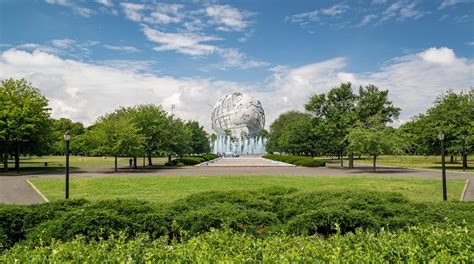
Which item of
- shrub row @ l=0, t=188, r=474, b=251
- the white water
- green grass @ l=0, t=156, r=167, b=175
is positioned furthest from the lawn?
the white water

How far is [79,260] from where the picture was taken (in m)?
4.94

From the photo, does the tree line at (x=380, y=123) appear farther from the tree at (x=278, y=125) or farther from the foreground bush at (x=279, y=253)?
the tree at (x=278, y=125)

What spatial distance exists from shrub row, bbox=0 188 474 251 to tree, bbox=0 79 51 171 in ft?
106

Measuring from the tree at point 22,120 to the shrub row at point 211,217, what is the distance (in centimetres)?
3222

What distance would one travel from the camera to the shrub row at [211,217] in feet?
24.9

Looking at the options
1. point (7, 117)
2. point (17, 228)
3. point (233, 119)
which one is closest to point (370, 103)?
point (7, 117)

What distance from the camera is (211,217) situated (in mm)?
8039

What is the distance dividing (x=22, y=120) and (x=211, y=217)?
122 ft

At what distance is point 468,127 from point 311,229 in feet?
137

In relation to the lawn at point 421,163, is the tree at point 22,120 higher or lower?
higher

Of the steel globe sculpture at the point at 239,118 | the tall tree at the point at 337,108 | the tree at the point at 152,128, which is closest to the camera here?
the tall tree at the point at 337,108

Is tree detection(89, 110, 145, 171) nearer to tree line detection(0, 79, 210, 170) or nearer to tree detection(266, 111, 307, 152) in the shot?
tree line detection(0, 79, 210, 170)

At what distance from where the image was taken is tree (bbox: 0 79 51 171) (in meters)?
37.4

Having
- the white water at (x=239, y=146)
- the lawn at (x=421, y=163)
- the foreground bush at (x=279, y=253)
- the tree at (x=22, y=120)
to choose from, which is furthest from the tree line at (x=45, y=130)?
the white water at (x=239, y=146)
